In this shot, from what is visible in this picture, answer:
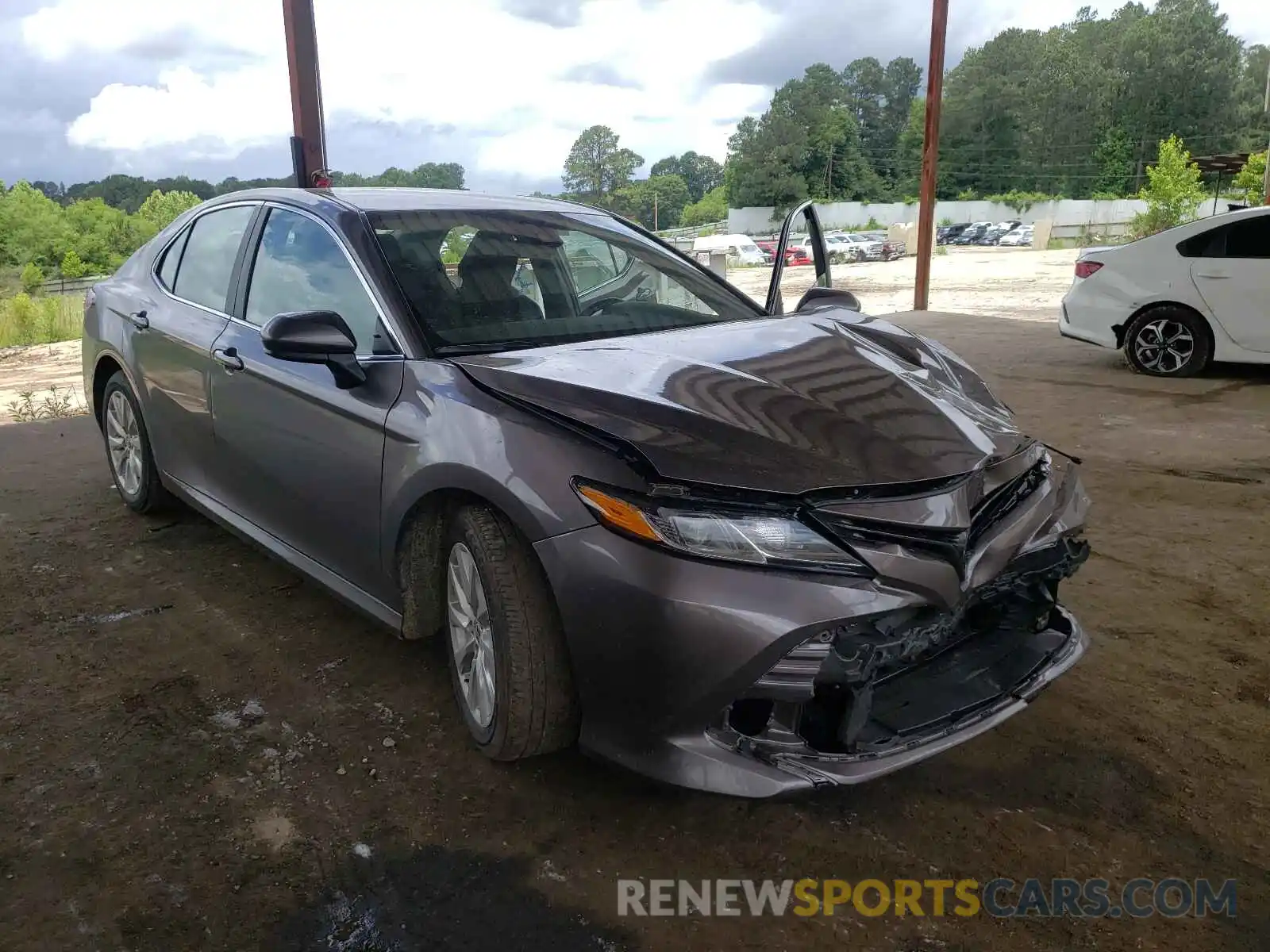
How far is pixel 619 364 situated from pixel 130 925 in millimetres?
1603

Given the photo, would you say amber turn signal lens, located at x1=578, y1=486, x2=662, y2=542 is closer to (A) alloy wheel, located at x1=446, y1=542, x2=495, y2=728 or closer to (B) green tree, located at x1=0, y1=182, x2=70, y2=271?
(A) alloy wheel, located at x1=446, y1=542, x2=495, y2=728

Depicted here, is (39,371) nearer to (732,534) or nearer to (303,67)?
(303,67)

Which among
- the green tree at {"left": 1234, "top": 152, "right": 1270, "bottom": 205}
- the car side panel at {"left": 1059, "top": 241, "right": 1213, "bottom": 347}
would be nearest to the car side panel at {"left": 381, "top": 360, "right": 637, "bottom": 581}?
the car side panel at {"left": 1059, "top": 241, "right": 1213, "bottom": 347}

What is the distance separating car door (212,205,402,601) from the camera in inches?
105

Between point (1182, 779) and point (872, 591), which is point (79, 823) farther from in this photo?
point (1182, 779)

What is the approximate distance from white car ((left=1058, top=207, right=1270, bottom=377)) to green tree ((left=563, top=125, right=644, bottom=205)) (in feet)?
83.7

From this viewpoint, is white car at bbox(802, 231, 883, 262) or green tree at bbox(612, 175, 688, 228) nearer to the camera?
white car at bbox(802, 231, 883, 262)

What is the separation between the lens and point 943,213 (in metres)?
70.9

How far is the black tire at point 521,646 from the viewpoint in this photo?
7.23 ft

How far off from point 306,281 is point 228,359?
1.52 feet

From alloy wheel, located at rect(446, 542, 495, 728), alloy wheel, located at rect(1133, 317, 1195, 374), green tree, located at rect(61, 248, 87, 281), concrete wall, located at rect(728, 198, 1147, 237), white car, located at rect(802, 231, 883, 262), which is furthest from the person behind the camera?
→ concrete wall, located at rect(728, 198, 1147, 237)

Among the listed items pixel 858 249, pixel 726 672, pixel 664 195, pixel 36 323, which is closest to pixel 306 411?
pixel 726 672

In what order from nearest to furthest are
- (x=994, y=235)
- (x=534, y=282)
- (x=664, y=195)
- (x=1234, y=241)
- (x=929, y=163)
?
(x=534, y=282)
(x=1234, y=241)
(x=929, y=163)
(x=994, y=235)
(x=664, y=195)

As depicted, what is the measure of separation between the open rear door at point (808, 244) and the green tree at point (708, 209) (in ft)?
217
